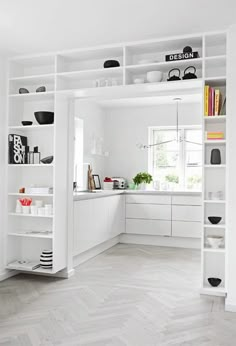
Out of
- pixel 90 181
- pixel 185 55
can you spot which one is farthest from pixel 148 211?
pixel 185 55

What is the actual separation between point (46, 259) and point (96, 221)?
129 cm

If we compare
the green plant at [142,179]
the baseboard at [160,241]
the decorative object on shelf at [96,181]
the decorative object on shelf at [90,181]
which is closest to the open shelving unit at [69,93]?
the decorative object on shelf at [90,181]

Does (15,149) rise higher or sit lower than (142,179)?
higher

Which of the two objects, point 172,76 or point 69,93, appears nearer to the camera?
point 172,76

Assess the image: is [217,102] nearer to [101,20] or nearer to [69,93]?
[101,20]

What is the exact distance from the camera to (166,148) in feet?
23.4

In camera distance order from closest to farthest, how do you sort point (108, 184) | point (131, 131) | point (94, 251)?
1. point (94, 251)
2. point (108, 184)
3. point (131, 131)

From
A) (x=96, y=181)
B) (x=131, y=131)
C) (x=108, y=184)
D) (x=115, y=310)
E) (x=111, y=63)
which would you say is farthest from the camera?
(x=131, y=131)

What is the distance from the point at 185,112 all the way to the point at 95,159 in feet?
6.27

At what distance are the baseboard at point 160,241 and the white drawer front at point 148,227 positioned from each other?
170 mm

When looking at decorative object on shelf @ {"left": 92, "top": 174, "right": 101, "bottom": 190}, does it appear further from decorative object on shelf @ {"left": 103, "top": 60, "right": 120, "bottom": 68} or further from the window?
decorative object on shelf @ {"left": 103, "top": 60, "right": 120, "bottom": 68}

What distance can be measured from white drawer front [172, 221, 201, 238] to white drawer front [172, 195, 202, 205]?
0.33 meters

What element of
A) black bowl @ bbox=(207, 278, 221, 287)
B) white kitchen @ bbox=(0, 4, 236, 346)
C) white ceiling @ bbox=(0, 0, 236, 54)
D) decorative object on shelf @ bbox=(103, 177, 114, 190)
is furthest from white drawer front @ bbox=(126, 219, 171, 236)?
white ceiling @ bbox=(0, 0, 236, 54)

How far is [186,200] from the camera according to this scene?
19.8 feet
